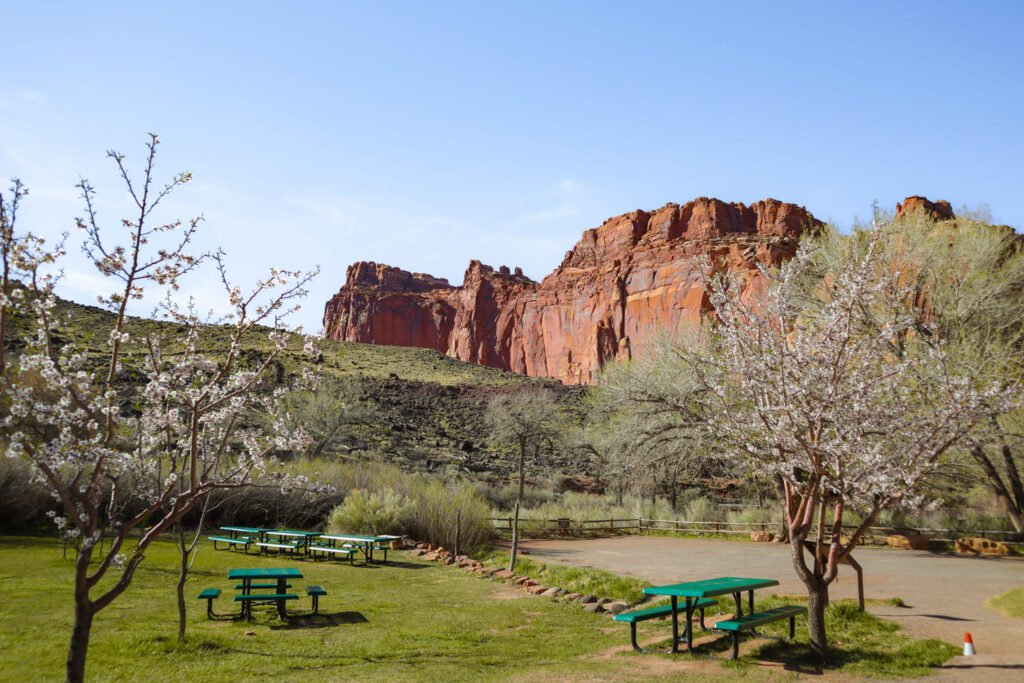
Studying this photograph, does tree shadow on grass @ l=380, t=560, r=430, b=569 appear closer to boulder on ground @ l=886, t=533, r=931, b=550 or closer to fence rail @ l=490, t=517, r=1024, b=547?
fence rail @ l=490, t=517, r=1024, b=547

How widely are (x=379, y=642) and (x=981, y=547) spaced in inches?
660

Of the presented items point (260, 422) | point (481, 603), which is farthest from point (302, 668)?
point (260, 422)

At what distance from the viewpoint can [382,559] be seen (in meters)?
17.0

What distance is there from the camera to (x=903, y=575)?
46.1ft

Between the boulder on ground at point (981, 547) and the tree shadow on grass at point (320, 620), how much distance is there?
53.3 ft

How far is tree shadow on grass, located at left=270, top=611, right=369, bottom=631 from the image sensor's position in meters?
9.82

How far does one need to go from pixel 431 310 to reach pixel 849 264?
429 ft

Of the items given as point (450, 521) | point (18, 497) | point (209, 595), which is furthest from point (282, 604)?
point (18, 497)

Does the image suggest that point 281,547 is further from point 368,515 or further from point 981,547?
point 981,547

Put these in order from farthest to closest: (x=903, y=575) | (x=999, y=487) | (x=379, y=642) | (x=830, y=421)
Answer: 1. (x=999, y=487)
2. (x=903, y=575)
3. (x=379, y=642)
4. (x=830, y=421)

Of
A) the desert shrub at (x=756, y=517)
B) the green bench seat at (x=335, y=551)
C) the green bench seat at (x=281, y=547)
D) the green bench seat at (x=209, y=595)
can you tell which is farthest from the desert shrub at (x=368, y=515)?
the desert shrub at (x=756, y=517)

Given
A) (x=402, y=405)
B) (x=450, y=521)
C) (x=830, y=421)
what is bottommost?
(x=450, y=521)

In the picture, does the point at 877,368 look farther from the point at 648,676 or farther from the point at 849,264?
the point at 648,676

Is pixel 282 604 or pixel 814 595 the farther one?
pixel 282 604
